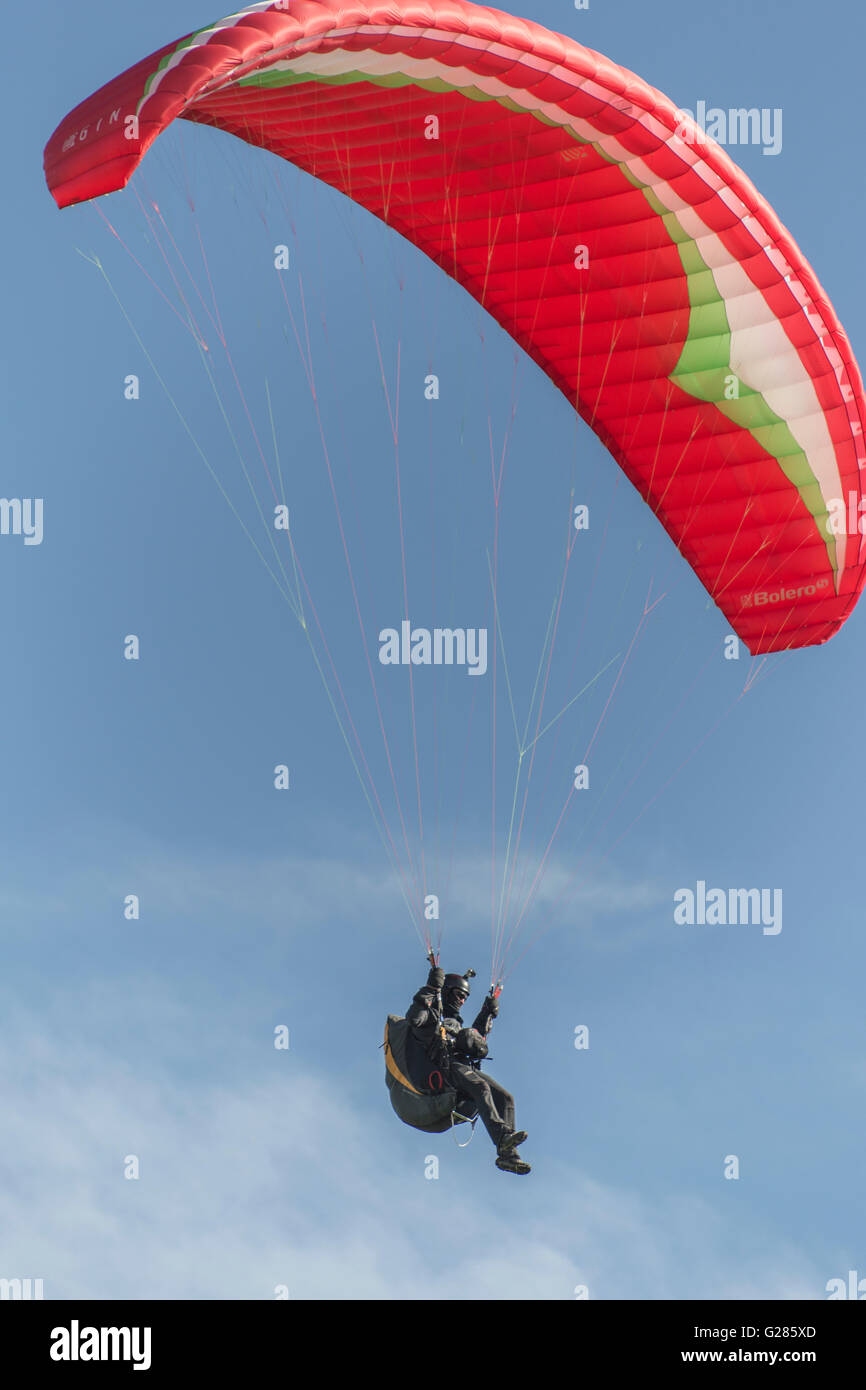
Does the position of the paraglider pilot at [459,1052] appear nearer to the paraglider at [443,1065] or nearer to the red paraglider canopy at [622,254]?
the paraglider at [443,1065]

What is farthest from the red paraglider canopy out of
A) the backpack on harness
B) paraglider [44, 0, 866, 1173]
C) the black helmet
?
the backpack on harness

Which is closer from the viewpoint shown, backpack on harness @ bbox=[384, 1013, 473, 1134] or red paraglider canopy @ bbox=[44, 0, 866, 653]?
backpack on harness @ bbox=[384, 1013, 473, 1134]

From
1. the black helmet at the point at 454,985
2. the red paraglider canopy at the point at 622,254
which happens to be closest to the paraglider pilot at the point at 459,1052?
the black helmet at the point at 454,985

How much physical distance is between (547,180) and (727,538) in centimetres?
352

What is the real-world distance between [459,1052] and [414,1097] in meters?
0.43

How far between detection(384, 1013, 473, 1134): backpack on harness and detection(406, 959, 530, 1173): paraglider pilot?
6 centimetres

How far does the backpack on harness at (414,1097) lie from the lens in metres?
13.7

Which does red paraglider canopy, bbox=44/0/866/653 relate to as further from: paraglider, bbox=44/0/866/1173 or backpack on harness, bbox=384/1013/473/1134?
backpack on harness, bbox=384/1013/473/1134

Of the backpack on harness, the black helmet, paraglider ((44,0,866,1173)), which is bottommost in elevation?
the backpack on harness

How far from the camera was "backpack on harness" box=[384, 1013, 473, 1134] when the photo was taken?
13688mm

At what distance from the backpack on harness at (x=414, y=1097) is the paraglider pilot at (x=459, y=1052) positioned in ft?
0.21

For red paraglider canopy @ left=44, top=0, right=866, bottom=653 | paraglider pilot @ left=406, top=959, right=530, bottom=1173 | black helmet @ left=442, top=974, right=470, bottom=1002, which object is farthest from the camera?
red paraglider canopy @ left=44, top=0, right=866, bottom=653

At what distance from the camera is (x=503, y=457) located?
16.2m
